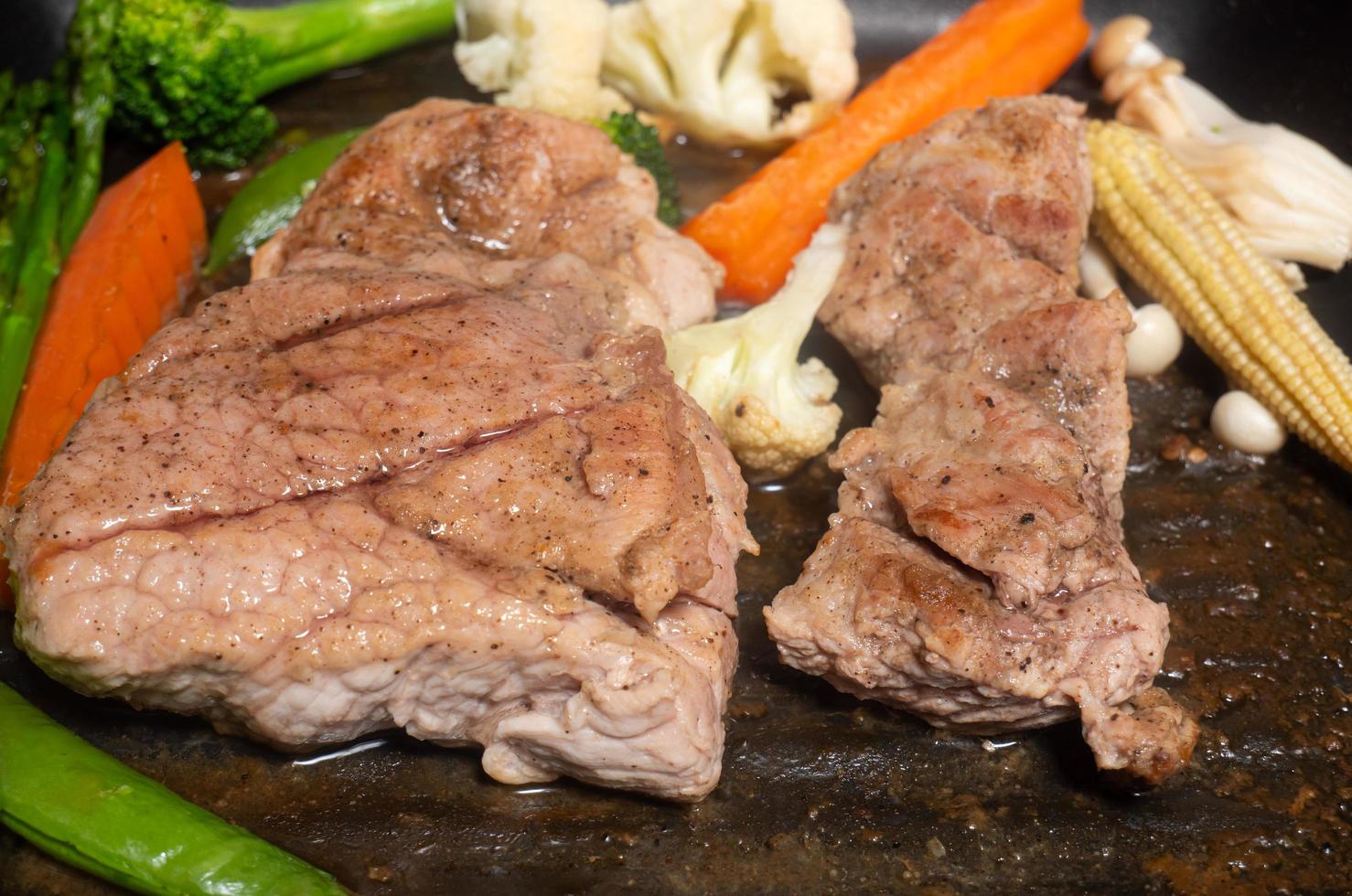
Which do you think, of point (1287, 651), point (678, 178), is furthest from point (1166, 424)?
point (678, 178)

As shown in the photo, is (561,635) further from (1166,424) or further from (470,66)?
(470,66)

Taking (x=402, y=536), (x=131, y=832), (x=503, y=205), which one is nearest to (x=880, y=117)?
(x=503, y=205)

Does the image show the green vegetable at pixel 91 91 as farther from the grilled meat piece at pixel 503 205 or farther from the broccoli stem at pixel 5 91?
the grilled meat piece at pixel 503 205

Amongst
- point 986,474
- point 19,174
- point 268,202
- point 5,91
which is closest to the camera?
point 986,474

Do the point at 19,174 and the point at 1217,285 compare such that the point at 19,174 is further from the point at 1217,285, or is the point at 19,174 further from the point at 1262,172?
the point at 1262,172

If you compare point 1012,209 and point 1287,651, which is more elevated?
point 1012,209
